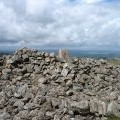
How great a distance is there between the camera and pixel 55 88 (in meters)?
33.7

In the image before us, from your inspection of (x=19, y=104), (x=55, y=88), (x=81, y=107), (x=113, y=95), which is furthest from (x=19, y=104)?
(x=113, y=95)

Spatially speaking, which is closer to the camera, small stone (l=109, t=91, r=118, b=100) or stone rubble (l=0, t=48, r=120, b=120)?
stone rubble (l=0, t=48, r=120, b=120)

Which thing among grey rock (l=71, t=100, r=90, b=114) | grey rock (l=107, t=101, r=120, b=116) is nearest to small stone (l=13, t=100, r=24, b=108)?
grey rock (l=71, t=100, r=90, b=114)

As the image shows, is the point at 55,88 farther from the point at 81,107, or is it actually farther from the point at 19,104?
the point at 81,107

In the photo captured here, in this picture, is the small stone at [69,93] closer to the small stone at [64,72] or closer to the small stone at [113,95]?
the small stone at [113,95]

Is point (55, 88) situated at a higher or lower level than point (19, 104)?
higher

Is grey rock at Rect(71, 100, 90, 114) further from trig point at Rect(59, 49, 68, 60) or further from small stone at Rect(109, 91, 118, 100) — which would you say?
trig point at Rect(59, 49, 68, 60)

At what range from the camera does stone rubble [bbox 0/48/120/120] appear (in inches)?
1140

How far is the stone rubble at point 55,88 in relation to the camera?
28953mm

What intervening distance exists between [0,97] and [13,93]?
162 centimetres

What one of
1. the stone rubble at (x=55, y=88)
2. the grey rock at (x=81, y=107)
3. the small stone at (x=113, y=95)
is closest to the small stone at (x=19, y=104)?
the stone rubble at (x=55, y=88)

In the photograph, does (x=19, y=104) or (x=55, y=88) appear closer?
(x=19, y=104)

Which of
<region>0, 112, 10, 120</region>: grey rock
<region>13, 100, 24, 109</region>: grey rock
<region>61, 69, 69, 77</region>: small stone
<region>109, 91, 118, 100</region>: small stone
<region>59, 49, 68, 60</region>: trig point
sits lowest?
<region>0, 112, 10, 120</region>: grey rock

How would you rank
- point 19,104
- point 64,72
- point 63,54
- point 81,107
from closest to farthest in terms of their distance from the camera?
point 81,107, point 19,104, point 64,72, point 63,54
